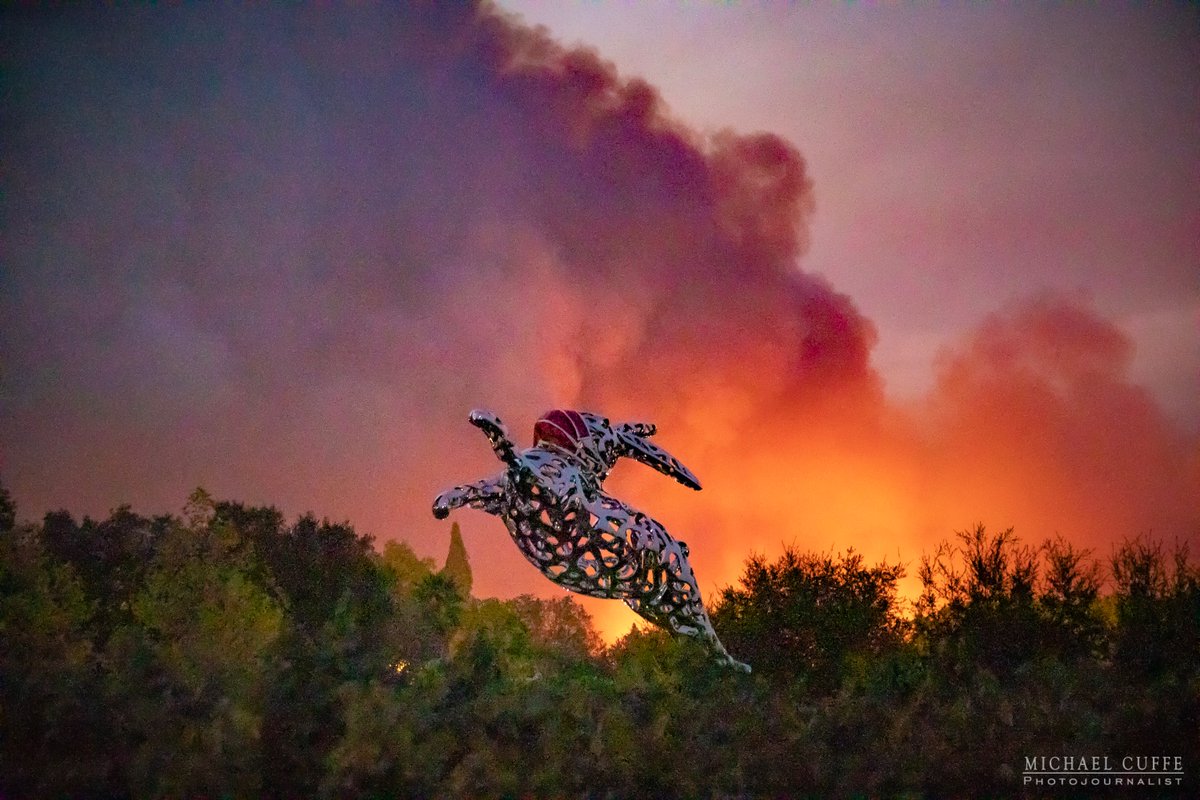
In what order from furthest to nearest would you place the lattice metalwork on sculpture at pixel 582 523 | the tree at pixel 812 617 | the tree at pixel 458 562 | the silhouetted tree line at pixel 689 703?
the tree at pixel 458 562
the tree at pixel 812 617
the lattice metalwork on sculpture at pixel 582 523
the silhouetted tree line at pixel 689 703

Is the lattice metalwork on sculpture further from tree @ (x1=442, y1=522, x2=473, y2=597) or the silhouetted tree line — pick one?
tree @ (x1=442, y1=522, x2=473, y2=597)

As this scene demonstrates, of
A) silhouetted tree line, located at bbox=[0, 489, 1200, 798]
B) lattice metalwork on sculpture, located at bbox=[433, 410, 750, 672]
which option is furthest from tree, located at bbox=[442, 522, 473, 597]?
lattice metalwork on sculpture, located at bbox=[433, 410, 750, 672]

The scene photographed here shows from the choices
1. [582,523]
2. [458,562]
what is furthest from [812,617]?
[458,562]

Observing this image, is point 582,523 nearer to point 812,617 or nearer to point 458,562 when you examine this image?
point 812,617

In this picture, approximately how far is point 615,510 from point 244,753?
3.94 metres

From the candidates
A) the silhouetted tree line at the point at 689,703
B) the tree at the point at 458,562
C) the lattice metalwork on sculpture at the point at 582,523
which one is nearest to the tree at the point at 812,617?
the silhouetted tree line at the point at 689,703

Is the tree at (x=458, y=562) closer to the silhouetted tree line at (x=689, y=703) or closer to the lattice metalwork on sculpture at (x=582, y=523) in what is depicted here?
the silhouetted tree line at (x=689, y=703)

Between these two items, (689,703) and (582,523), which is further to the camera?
(582,523)

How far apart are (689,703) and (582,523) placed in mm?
1815

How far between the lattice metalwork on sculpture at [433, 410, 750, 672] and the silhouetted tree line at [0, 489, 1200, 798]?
0.83m

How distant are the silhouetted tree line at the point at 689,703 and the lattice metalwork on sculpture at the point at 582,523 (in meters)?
0.83

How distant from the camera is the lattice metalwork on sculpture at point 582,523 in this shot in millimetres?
8672

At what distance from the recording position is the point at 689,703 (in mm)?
7832

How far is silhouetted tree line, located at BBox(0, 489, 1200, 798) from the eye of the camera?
6.04 meters
